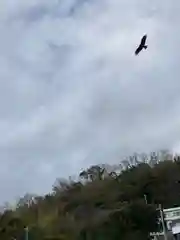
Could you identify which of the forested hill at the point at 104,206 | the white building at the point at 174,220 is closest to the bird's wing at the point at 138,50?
the white building at the point at 174,220

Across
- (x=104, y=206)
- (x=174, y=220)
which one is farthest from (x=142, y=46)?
(x=104, y=206)

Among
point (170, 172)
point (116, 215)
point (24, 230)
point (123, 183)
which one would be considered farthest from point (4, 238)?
point (170, 172)

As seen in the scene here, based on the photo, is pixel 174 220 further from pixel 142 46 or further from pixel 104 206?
pixel 142 46

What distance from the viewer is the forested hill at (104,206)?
50969 mm

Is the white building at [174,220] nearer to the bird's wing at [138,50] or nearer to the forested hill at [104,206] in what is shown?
the forested hill at [104,206]

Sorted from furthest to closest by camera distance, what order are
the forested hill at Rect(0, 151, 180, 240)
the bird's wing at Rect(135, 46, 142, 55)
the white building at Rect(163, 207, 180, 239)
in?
1. the forested hill at Rect(0, 151, 180, 240)
2. the white building at Rect(163, 207, 180, 239)
3. the bird's wing at Rect(135, 46, 142, 55)

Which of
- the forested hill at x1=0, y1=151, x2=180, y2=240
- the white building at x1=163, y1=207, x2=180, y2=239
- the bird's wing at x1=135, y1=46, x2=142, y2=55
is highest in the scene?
the forested hill at x1=0, y1=151, x2=180, y2=240

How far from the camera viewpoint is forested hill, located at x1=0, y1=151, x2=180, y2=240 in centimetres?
5097

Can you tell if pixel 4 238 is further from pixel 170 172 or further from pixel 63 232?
pixel 170 172

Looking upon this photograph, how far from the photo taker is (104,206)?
55.4 metres

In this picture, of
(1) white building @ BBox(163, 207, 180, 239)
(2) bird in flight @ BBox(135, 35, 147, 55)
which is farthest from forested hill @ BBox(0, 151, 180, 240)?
(2) bird in flight @ BBox(135, 35, 147, 55)

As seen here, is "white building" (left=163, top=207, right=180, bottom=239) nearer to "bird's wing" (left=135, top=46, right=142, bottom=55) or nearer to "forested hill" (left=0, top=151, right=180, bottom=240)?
"forested hill" (left=0, top=151, right=180, bottom=240)

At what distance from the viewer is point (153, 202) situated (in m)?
57.9

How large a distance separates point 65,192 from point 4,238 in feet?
44.7
